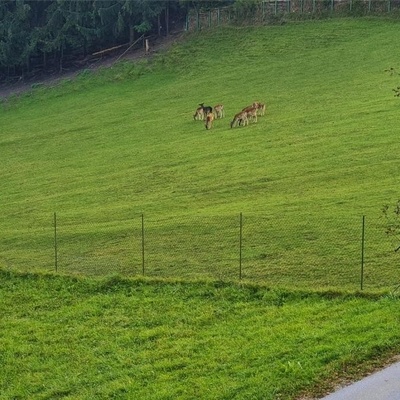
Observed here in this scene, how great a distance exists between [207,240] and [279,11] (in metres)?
47.2

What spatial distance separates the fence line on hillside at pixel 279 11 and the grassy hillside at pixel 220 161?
1602mm

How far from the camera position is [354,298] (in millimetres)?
19359

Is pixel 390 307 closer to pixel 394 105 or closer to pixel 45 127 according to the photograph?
pixel 394 105

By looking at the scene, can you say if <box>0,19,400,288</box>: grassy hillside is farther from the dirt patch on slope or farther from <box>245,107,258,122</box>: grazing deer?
the dirt patch on slope

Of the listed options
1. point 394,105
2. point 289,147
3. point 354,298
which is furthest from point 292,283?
point 394,105

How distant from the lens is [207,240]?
2580 centimetres

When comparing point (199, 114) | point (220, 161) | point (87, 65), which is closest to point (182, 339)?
point (220, 161)

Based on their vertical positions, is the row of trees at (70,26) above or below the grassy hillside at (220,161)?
above

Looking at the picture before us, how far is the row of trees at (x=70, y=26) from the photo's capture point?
2879 inches

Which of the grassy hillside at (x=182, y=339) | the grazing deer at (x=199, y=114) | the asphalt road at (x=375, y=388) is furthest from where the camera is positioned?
the grazing deer at (x=199, y=114)

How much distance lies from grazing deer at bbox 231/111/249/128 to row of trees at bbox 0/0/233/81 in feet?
102

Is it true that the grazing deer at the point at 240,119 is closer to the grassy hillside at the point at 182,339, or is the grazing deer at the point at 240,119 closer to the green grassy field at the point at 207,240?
the green grassy field at the point at 207,240

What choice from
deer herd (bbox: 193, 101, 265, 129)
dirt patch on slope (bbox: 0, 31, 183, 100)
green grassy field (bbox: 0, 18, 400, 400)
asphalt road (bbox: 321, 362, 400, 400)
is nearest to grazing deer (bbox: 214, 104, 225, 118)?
deer herd (bbox: 193, 101, 265, 129)

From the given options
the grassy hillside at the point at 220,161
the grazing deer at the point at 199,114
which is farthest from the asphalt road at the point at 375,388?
the grazing deer at the point at 199,114
